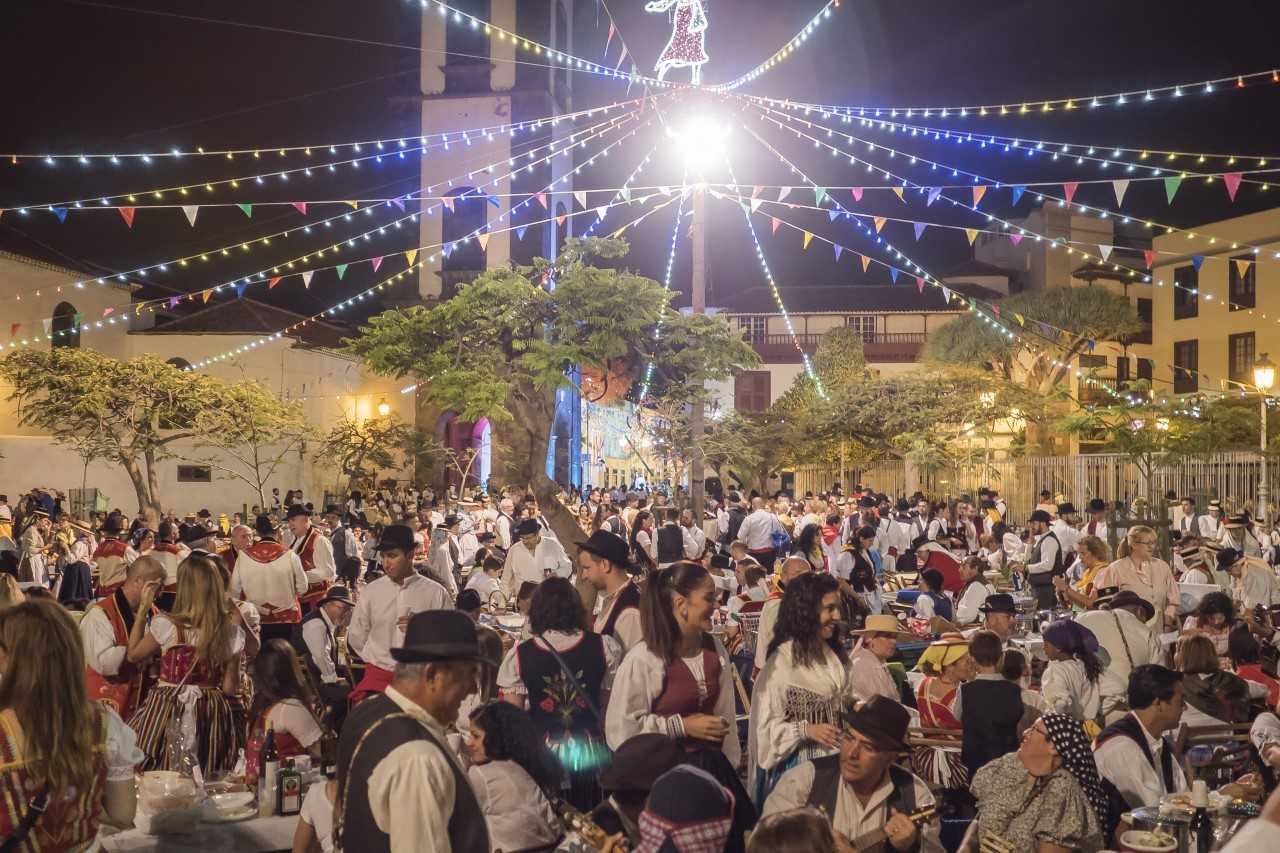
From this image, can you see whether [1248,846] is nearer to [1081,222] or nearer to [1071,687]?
[1071,687]

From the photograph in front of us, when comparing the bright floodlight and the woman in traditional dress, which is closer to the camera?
the woman in traditional dress

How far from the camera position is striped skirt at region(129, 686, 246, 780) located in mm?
6391

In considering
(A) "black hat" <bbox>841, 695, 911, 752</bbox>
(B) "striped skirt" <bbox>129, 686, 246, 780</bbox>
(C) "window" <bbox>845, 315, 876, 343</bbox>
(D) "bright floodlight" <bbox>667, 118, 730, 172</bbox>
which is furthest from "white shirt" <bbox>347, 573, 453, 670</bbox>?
(C) "window" <bbox>845, 315, 876, 343</bbox>

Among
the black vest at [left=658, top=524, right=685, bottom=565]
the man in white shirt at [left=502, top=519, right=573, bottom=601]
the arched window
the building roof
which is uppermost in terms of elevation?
the building roof

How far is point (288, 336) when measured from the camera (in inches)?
1576

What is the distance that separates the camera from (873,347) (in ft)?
179

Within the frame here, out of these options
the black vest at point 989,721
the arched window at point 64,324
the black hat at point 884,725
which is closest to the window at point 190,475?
the arched window at point 64,324

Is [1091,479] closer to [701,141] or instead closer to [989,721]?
[701,141]

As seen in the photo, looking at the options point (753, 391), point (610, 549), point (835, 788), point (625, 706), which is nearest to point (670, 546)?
point (610, 549)

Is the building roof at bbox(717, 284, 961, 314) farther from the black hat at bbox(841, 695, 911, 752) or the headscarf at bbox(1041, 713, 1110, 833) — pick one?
the black hat at bbox(841, 695, 911, 752)

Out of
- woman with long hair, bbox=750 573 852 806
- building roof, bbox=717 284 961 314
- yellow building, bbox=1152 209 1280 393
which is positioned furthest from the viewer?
building roof, bbox=717 284 961 314

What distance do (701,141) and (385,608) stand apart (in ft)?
43.5

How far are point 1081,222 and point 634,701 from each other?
47.7 meters

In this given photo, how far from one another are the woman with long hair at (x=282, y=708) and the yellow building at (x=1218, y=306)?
111ft
